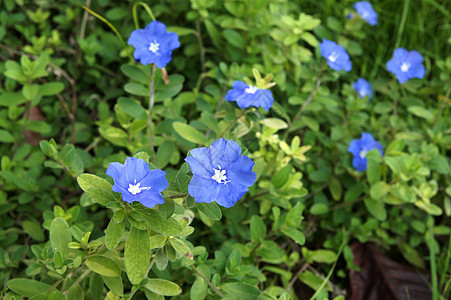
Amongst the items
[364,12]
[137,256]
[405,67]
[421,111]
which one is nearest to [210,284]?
[137,256]

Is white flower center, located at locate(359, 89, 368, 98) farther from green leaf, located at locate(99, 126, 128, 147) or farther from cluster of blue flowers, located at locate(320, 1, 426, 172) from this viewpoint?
green leaf, located at locate(99, 126, 128, 147)

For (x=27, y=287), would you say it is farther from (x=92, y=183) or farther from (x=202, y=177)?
(x=202, y=177)

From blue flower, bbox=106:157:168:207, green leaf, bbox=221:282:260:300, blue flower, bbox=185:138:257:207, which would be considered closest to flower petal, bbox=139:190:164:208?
blue flower, bbox=106:157:168:207

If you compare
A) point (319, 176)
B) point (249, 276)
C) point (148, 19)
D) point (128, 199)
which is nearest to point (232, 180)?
point (128, 199)

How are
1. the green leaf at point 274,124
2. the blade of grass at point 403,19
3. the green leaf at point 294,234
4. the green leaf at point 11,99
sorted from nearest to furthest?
1. the green leaf at point 294,234
2. the green leaf at point 274,124
3. the green leaf at point 11,99
4. the blade of grass at point 403,19

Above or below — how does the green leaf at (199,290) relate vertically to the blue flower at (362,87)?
below

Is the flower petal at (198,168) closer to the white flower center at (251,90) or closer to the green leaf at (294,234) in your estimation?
the white flower center at (251,90)

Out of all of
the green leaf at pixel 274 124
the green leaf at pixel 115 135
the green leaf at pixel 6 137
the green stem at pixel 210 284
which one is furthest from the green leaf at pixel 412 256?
the green leaf at pixel 6 137

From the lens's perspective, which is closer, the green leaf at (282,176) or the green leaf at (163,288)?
the green leaf at (163,288)
